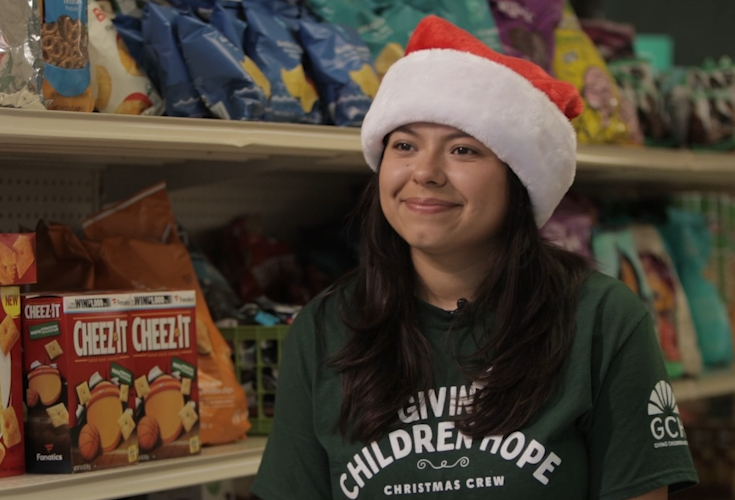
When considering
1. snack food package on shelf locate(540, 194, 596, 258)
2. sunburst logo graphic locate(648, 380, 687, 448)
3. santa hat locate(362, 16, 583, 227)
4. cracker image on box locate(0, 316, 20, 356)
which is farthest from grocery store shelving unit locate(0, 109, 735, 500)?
sunburst logo graphic locate(648, 380, 687, 448)

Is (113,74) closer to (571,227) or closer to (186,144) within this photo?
(186,144)

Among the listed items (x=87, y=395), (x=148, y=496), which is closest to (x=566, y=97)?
(x=87, y=395)

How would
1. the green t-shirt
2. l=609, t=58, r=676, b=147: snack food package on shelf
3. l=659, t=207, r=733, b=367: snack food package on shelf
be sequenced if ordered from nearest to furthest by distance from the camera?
1. the green t-shirt
2. l=609, t=58, r=676, b=147: snack food package on shelf
3. l=659, t=207, r=733, b=367: snack food package on shelf

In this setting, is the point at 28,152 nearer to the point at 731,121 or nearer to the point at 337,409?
the point at 337,409

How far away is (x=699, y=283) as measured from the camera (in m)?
3.04

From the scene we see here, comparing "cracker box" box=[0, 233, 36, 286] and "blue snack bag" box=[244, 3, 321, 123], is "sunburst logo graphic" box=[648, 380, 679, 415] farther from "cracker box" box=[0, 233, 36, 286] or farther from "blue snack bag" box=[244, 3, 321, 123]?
"cracker box" box=[0, 233, 36, 286]

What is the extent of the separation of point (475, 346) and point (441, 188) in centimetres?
27

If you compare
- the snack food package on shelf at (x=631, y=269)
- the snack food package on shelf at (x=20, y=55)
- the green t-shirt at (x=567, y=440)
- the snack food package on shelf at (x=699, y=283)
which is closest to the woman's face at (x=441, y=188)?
the green t-shirt at (x=567, y=440)

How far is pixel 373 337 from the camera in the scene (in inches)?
64.8

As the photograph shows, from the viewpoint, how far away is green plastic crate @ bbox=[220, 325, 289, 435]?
2082 mm

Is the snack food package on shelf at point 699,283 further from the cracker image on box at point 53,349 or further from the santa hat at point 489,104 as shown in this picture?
the cracker image on box at point 53,349

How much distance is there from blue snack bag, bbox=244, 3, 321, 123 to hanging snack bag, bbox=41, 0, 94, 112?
1.35 feet

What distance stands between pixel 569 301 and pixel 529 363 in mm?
131

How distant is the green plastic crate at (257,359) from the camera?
2082 mm
